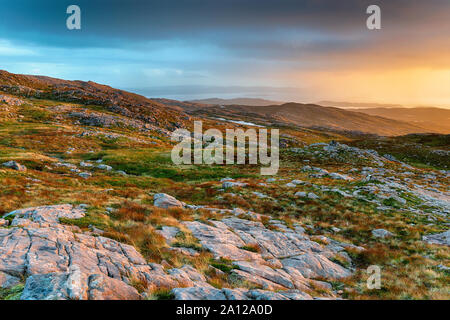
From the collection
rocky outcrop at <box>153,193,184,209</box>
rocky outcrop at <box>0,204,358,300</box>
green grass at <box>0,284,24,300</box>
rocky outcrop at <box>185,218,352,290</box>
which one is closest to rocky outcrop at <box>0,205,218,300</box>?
rocky outcrop at <box>0,204,358,300</box>

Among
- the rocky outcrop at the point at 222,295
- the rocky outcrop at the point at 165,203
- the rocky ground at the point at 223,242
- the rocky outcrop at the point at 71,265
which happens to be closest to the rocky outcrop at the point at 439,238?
the rocky ground at the point at 223,242

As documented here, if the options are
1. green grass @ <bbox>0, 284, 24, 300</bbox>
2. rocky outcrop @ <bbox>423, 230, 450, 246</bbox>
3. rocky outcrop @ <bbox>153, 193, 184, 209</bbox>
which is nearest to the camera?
green grass @ <bbox>0, 284, 24, 300</bbox>

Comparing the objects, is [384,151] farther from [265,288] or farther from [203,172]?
[265,288]

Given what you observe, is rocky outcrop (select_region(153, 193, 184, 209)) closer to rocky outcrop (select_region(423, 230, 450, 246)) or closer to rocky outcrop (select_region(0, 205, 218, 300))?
rocky outcrop (select_region(0, 205, 218, 300))

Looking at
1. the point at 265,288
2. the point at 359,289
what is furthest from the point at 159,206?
the point at 359,289

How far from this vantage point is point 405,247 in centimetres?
1445

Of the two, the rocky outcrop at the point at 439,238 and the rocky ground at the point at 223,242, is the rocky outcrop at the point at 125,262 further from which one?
the rocky outcrop at the point at 439,238

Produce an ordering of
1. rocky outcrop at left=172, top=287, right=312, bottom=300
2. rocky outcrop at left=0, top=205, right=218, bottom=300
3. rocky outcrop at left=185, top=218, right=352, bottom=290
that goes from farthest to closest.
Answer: rocky outcrop at left=185, top=218, right=352, bottom=290 < rocky outcrop at left=172, top=287, right=312, bottom=300 < rocky outcrop at left=0, top=205, right=218, bottom=300

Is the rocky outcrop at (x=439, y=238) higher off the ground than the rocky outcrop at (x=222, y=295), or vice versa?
the rocky outcrop at (x=222, y=295)

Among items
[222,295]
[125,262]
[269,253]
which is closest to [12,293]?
[125,262]

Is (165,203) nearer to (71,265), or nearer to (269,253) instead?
(269,253)

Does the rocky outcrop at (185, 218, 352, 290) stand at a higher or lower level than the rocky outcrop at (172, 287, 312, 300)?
lower

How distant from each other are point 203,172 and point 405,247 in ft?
105
